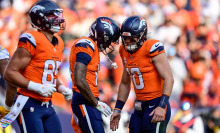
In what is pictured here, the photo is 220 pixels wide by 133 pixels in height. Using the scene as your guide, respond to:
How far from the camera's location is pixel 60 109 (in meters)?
7.10

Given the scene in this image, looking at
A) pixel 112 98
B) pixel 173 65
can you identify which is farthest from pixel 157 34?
pixel 112 98

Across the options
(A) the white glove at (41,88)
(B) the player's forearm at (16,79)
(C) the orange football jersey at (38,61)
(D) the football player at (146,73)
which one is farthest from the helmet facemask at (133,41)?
(B) the player's forearm at (16,79)

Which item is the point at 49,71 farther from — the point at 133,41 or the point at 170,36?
the point at 170,36

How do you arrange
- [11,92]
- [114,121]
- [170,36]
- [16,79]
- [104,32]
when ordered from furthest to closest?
[170,36] → [114,121] → [104,32] → [11,92] → [16,79]

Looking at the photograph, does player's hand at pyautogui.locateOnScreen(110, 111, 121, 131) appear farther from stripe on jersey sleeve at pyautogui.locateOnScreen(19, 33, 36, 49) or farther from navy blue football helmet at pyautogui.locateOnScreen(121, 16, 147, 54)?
stripe on jersey sleeve at pyautogui.locateOnScreen(19, 33, 36, 49)

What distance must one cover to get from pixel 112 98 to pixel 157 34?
2.66 metres

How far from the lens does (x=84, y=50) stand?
3963mm

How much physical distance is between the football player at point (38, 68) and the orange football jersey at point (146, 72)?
32.9 inches

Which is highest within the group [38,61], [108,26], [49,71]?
[108,26]

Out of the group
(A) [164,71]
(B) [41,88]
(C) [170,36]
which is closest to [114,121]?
(A) [164,71]

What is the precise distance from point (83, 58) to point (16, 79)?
0.74 m

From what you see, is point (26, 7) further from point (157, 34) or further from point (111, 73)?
point (157, 34)

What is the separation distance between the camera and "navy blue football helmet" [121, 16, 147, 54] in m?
4.08

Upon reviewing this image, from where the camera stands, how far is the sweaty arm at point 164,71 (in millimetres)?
3939
